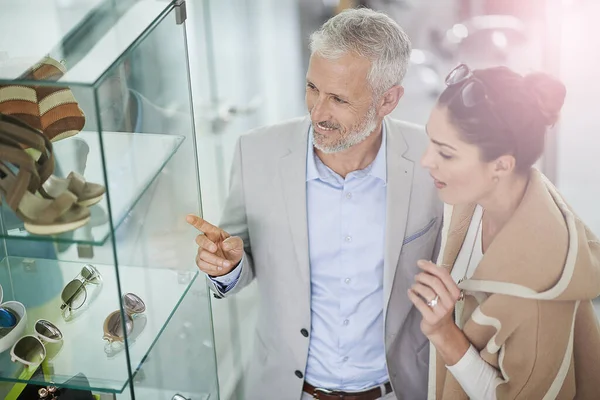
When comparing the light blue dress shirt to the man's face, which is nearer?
the man's face

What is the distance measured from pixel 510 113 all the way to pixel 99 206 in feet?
3.26

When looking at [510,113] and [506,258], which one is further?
[506,258]

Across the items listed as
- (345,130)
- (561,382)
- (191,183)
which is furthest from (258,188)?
(561,382)

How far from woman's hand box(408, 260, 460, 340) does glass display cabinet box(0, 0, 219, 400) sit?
714 mm

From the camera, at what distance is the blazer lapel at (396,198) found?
98.3 inches

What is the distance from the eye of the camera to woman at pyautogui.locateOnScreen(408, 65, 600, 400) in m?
2.09

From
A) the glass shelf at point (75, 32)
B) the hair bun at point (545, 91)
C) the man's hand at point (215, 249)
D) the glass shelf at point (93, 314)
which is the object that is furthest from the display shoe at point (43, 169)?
the hair bun at point (545, 91)

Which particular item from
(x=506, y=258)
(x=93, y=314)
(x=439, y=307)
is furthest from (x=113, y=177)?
(x=506, y=258)

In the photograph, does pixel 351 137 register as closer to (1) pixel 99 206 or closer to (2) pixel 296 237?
(2) pixel 296 237

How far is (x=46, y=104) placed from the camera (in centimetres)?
206

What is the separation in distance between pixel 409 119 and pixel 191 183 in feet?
2.28

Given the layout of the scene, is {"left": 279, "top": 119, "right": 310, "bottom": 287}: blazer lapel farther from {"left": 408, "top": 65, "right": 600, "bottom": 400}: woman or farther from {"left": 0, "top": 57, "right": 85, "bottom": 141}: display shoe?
{"left": 0, "top": 57, "right": 85, "bottom": 141}: display shoe

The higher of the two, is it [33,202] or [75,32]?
[75,32]

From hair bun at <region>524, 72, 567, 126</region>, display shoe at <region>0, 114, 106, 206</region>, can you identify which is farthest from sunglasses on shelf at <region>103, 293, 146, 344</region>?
hair bun at <region>524, 72, 567, 126</region>
